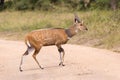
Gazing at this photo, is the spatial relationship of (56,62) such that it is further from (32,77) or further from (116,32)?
(116,32)

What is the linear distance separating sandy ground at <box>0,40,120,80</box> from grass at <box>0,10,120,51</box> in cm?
136

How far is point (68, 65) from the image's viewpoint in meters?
15.1

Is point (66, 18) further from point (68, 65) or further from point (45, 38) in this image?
point (45, 38)

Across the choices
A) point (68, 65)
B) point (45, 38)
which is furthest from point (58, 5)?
point (45, 38)

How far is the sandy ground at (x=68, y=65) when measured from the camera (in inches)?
526

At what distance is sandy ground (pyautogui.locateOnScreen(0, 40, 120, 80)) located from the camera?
43.9 feet

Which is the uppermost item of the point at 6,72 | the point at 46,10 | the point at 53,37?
the point at 53,37

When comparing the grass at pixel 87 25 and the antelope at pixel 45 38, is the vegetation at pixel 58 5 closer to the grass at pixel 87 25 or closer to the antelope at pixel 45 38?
the grass at pixel 87 25

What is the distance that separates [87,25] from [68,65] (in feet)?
32.4

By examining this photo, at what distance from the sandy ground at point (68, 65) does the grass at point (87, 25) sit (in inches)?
53.7

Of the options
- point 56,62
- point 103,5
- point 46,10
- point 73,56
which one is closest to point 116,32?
point 73,56

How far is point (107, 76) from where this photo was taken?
13.0 metres

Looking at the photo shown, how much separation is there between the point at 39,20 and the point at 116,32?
359 inches

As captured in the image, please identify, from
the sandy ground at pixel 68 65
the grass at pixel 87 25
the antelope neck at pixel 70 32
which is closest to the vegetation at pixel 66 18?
the grass at pixel 87 25
